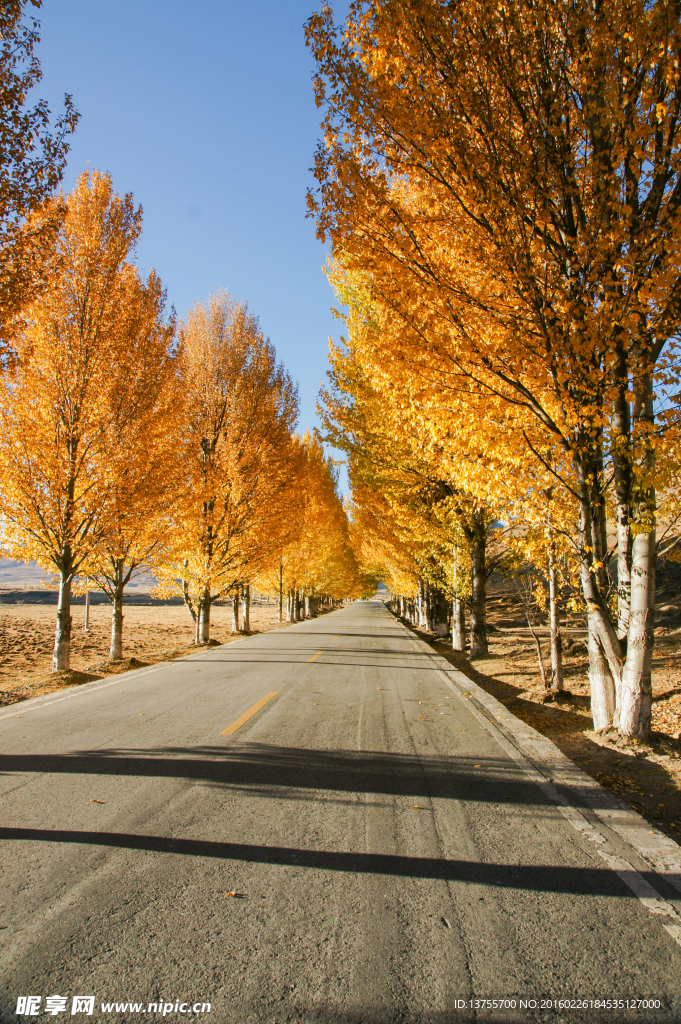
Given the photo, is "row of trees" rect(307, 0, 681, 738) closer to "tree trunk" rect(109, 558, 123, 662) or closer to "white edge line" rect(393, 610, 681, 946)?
"white edge line" rect(393, 610, 681, 946)

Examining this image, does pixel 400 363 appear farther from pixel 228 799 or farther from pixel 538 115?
pixel 228 799

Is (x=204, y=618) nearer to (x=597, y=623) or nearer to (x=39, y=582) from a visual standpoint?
(x=39, y=582)

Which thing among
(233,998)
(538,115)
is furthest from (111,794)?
(538,115)

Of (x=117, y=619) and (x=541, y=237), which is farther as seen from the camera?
(x=117, y=619)

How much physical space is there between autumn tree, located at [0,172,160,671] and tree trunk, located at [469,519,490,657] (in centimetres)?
869

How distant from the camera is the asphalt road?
7.36ft

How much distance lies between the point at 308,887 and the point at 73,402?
1144 cm

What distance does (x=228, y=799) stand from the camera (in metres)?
4.09

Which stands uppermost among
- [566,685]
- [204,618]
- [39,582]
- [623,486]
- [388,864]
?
[623,486]

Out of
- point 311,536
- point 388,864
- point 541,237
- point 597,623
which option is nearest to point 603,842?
point 388,864

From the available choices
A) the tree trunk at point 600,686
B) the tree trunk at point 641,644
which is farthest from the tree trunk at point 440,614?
the tree trunk at point 641,644

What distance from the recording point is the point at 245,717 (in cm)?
656

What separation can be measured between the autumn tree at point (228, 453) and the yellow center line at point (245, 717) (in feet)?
34.9

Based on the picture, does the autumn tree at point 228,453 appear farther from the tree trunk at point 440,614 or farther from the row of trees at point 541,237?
the row of trees at point 541,237
